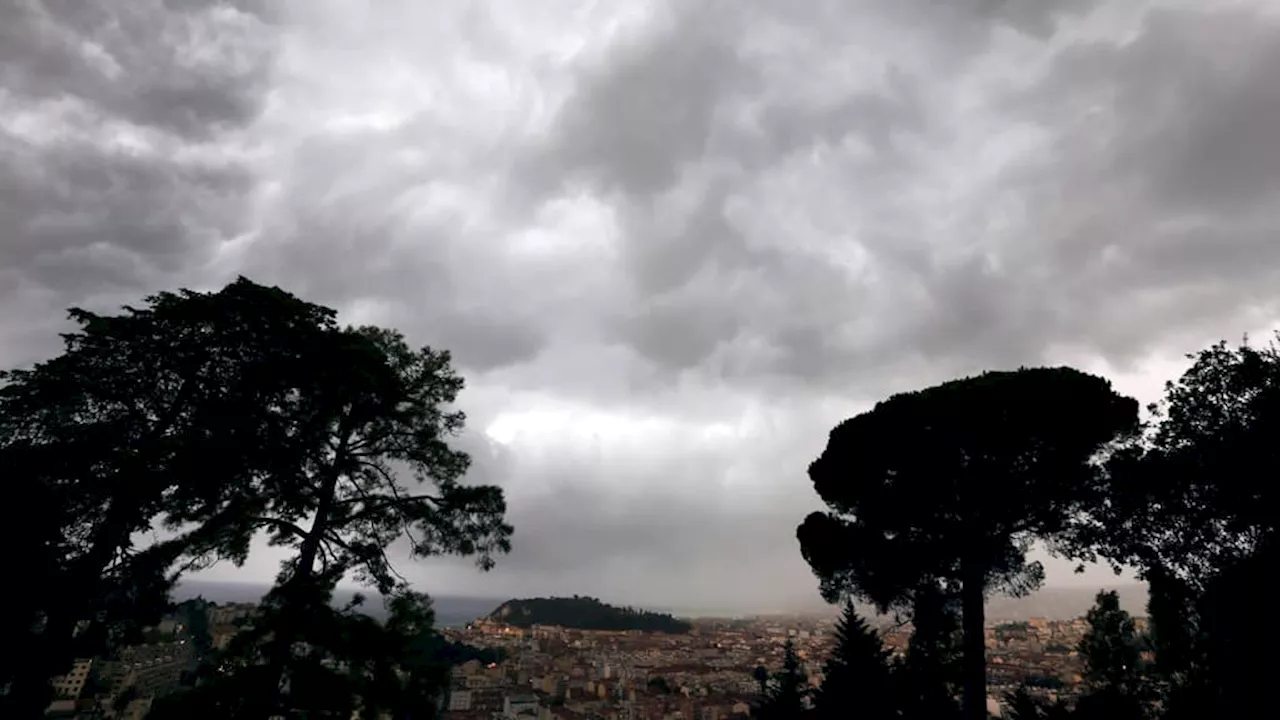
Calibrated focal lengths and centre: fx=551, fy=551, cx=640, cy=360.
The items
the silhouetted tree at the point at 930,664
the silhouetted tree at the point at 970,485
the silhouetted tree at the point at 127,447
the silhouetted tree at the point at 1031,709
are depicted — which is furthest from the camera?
the silhouetted tree at the point at 930,664

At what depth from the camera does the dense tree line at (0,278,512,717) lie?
1074 cm

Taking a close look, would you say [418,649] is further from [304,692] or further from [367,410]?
[367,410]

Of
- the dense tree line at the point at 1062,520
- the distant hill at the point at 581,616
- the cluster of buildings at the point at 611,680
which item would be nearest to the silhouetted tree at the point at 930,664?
the dense tree line at the point at 1062,520

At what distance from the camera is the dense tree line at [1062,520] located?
40.1 feet

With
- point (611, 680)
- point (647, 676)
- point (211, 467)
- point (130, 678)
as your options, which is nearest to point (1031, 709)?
point (211, 467)

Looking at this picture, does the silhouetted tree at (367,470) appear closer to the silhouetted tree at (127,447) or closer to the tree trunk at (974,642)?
the silhouetted tree at (127,447)

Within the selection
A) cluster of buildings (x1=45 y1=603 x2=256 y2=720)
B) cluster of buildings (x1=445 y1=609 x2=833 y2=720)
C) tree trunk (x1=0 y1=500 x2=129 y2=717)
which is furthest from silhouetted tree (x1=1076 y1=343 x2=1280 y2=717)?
cluster of buildings (x1=45 y1=603 x2=256 y2=720)

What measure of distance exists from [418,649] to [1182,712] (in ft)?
50.7

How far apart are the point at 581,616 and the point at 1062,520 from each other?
142078 mm

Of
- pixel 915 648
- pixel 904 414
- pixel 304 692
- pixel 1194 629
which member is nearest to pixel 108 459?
pixel 304 692

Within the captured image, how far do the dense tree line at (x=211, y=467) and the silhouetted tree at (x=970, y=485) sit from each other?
39.4 feet

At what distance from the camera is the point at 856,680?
59.5 feet

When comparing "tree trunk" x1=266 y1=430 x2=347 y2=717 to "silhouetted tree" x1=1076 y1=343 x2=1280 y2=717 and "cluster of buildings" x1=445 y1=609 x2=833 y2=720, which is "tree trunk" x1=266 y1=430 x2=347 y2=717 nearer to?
"silhouetted tree" x1=1076 y1=343 x2=1280 y2=717

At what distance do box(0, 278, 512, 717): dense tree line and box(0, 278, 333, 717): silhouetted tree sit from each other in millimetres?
38
